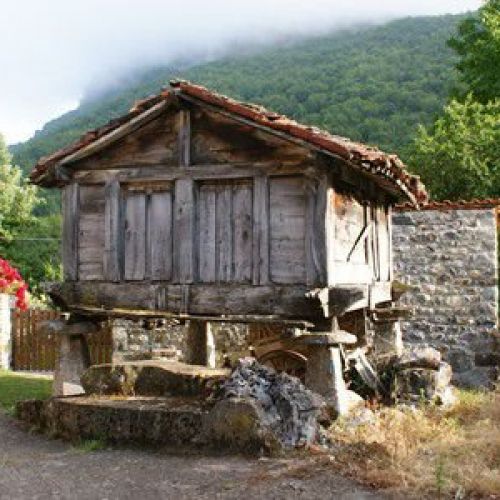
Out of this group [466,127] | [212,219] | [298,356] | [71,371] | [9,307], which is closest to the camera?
[212,219]

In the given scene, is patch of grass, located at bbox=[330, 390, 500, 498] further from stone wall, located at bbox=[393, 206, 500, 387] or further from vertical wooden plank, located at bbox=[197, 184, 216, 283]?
stone wall, located at bbox=[393, 206, 500, 387]

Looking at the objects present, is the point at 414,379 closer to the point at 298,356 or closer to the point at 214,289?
the point at 298,356

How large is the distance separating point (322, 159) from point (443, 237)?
5623 mm

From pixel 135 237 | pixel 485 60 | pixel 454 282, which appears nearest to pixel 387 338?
pixel 454 282

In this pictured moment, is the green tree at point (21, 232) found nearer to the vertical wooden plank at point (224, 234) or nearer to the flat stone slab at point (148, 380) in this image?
the flat stone slab at point (148, 380)

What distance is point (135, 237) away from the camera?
7.89 metres

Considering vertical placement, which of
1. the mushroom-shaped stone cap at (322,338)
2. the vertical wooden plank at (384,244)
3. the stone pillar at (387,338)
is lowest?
the stone pillar at (387,338)

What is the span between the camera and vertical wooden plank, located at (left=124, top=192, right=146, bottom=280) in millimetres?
7867

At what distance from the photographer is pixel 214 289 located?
7512 mm

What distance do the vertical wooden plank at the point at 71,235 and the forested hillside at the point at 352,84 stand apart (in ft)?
41.0

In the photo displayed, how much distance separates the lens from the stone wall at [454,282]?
38.8 feet

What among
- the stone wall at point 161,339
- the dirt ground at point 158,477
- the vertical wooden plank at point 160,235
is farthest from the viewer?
the stone wall at point 161,339

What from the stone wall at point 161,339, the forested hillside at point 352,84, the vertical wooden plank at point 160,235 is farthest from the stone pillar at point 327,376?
the forested hillside at point 352,84

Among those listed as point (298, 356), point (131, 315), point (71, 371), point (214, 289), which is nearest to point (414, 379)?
point (298, 356)
